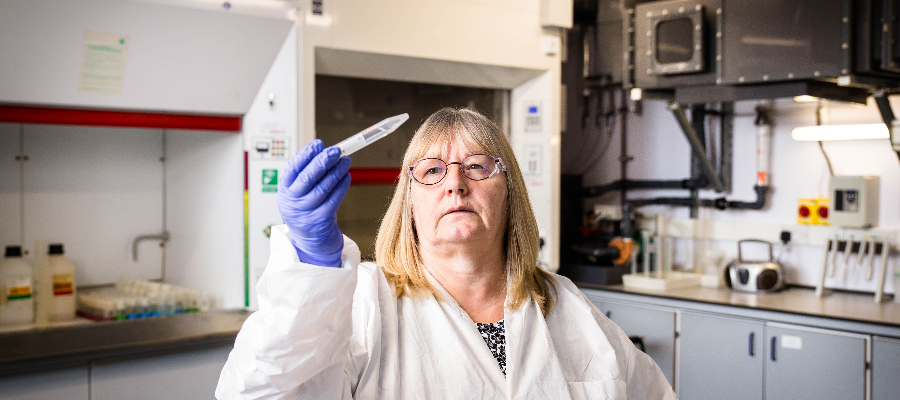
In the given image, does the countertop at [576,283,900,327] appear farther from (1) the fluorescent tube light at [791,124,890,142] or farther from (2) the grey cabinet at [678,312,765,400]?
(1) the fluorescent tube light at [791,124,890,142]

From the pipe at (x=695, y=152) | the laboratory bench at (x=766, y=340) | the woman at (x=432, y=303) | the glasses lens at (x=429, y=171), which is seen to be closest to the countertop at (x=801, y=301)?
the laboratory bench at (x=766, y=340)

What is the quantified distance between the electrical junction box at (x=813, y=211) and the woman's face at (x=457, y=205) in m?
2.67

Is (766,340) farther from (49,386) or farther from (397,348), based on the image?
(49,386)

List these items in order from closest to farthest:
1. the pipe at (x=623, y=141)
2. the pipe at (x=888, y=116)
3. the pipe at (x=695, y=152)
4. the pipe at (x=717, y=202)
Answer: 1. the pipe at (x=888, y=116)
2. the pipe at (x=717, y=202)
3. the pipe at (x=695, y=152)
4. the pipe at (x=623, y=141)

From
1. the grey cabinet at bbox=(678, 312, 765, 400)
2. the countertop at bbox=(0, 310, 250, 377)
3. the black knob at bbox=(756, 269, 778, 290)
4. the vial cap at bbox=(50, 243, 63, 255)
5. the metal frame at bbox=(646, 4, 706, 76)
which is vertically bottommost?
the grey cabinet at bbox=(678, 312, 765, 400)

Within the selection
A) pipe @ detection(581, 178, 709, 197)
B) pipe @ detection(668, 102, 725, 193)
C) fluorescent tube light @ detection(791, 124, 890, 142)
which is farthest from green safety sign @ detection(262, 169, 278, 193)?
fluorescent tube light @ detection(791, 124, 890, 142)

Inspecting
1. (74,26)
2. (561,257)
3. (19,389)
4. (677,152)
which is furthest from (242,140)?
(677,152)

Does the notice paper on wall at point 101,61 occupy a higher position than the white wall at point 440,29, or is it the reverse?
the white wall at point 440,29

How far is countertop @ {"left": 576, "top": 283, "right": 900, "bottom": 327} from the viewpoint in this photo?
283 centimetres

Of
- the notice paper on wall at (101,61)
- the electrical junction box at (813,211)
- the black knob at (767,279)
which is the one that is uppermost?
the notice paper on wall at (101,61)

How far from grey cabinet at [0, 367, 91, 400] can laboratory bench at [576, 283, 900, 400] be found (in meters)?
2.39

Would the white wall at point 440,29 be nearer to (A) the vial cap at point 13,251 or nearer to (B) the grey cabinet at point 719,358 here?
(A) the vial cap at point 13,251

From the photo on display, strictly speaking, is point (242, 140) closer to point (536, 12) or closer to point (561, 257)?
point (536, 12)

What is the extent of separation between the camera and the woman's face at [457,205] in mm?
1346
